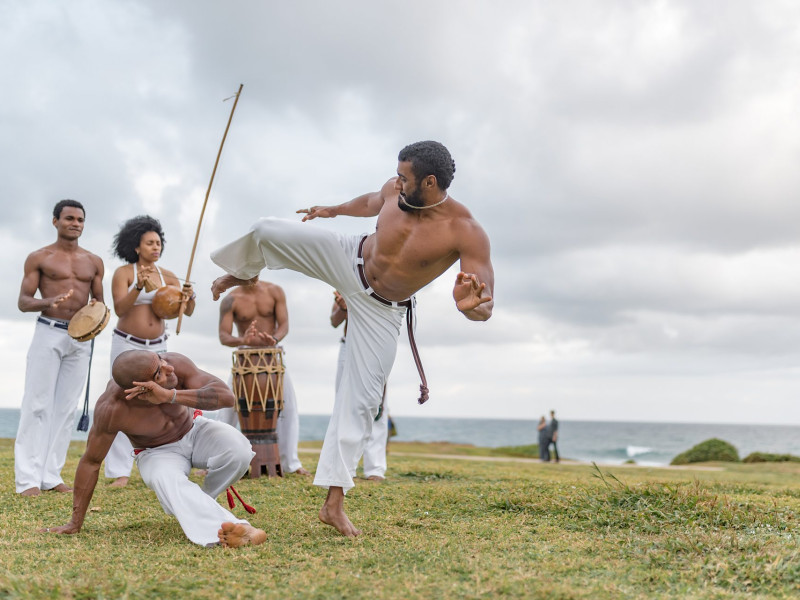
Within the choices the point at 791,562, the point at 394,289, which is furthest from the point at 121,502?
the point at 791,562

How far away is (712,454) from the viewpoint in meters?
25.0

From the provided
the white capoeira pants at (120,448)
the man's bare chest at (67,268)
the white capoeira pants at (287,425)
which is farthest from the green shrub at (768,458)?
the man's bare chest at (67,268)

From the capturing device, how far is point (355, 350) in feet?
15.5

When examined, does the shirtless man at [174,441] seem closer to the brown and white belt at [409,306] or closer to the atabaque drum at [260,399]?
the brown and white belt at [409,306]

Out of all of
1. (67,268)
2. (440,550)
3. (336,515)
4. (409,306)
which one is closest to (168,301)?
(67,268)

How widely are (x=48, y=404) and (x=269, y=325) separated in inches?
94.3

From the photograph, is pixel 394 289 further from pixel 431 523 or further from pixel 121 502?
pixel 121 502

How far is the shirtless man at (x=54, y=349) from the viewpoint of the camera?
22.4ft

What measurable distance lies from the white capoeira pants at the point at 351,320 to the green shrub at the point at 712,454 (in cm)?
2253

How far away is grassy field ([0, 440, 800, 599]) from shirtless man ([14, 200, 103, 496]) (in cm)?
70

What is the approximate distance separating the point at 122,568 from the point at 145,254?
13.2ft

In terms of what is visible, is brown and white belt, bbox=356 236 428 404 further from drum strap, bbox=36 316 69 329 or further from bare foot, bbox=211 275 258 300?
drum strap, bbox=36 316 69 329

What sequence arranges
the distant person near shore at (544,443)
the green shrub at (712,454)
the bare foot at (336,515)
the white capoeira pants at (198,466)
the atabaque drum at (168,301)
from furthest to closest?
1. the green shrub at (712,454)
2. the distant person near shore at (544,443)
3. the atabaque drum at (168,301)
4. the bare foot at (336,515)
5. the white capoeira pants at (198,466)

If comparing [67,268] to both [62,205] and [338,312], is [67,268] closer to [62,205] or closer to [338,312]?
[62,205]
